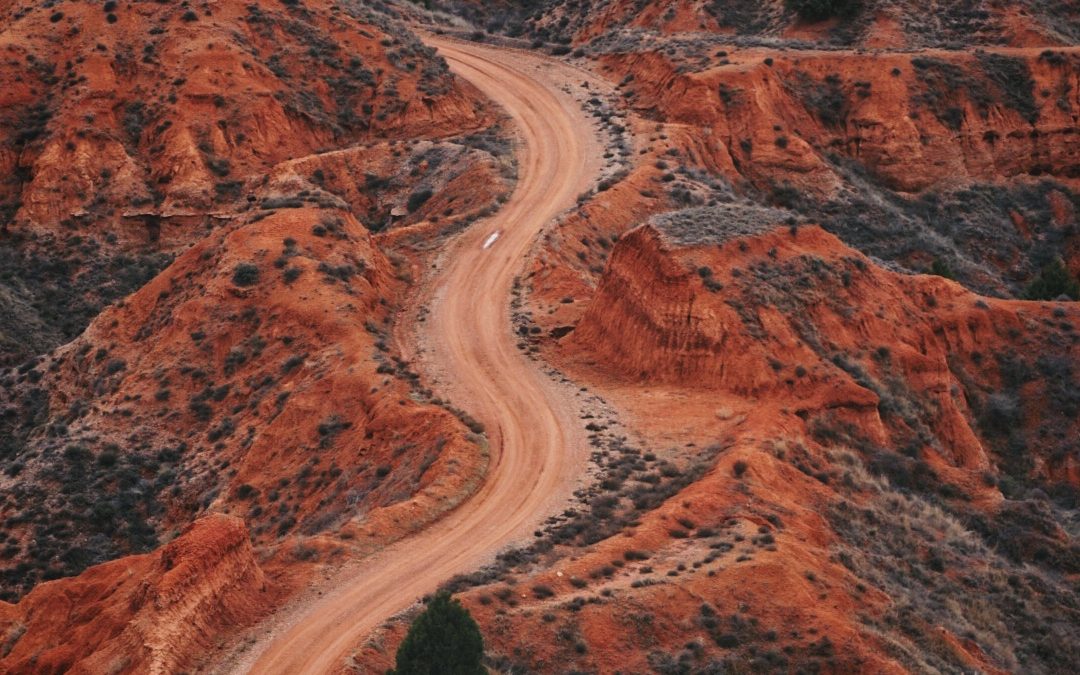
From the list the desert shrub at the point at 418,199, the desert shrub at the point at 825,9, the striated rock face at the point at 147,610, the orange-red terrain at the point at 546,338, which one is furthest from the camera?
the desert shrub at the point at 825,9

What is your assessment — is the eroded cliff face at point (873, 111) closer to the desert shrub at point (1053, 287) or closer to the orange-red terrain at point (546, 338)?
the orange-red terrain at point (546, 338)

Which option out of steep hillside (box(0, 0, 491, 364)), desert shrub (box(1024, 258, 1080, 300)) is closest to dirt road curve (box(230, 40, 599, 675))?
steep hillside (box(0, 0, 491, 364))

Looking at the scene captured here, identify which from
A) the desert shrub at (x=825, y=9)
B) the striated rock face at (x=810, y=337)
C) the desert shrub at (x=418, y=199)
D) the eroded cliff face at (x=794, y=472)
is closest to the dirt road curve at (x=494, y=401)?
the eroded cliff face at (x=794, y=472)

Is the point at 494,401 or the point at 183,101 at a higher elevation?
the point at 183,101

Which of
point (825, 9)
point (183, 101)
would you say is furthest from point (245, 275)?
point (825, 9)

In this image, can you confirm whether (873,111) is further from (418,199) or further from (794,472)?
(794,472)

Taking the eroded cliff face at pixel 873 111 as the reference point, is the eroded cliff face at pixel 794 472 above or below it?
below

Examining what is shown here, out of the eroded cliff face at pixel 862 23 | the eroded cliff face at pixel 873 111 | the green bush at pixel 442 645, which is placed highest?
the eroded cliff face at pixel 862 23

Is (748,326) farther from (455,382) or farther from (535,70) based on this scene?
(535,70)
